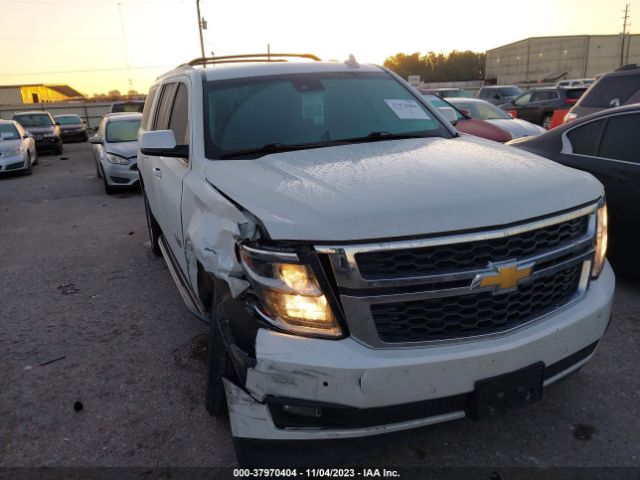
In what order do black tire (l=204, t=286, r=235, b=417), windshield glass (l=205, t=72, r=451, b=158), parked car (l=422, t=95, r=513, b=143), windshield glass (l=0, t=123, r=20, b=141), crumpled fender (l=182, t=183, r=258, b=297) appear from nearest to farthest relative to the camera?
crumpled fender (l=182, t=183, r=258, b=297)
black tire (l=204, t=286, r=235, b=417)
windshield glass (l=205, t=72, r=451, b=158)
parked car (l=422, t=95, r=513, b=143)
windshield glass (l=0, t=123, r=20, b=141)

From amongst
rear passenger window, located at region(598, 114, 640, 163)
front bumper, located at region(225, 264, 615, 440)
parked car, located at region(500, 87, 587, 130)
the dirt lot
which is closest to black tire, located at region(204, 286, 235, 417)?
front bumper, located at region(225, 264, 615, 440)

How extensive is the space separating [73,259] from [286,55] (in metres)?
3.48

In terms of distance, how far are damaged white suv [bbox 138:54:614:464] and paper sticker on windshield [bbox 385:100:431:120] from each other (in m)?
1.05

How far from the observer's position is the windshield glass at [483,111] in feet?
37.3

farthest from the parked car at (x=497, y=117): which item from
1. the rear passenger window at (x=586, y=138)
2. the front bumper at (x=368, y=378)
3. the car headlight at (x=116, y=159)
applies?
the front bumper at (x=368, y=378)

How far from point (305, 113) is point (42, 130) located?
20023mm

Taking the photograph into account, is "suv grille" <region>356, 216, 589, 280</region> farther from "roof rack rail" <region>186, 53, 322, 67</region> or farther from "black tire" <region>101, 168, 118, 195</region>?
"black tire" <region>101, 168, 118, 195</region>

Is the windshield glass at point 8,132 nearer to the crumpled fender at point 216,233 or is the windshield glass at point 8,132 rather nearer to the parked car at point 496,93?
the crumpled fender at point 216,233

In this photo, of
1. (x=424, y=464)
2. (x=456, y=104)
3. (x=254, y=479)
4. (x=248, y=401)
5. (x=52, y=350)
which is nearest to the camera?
(x=248, y=401)

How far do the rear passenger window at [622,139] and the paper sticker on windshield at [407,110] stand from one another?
6.24 feet

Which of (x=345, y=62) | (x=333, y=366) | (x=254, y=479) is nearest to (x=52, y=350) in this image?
(x=254, y=479)

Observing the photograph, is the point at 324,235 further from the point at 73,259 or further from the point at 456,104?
the point at 456,104

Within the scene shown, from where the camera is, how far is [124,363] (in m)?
3.50

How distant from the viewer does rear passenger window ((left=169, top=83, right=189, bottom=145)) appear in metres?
3.47
